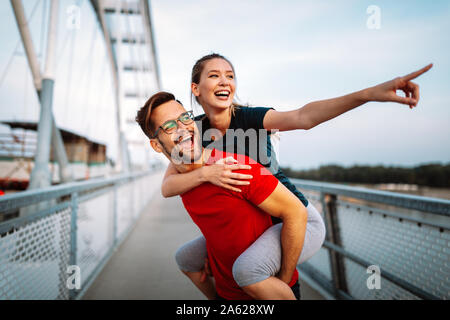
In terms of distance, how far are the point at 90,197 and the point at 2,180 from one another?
287cm

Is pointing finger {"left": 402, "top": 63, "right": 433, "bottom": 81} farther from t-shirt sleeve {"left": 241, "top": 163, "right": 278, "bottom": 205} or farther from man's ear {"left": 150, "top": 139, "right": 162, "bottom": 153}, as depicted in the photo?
man's ear {"left": 150, "top": 139, "right": 162, "bottom": 153}

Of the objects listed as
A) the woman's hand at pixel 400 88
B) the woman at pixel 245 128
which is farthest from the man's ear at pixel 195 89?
the woman's hand at pixel 400 88

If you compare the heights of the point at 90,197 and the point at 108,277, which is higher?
the point at 90,197

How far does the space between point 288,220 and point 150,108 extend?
2.53ft

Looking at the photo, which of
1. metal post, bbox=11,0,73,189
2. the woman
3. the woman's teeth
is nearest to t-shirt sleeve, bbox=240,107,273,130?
the woman

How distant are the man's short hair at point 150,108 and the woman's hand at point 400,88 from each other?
2.72 ft

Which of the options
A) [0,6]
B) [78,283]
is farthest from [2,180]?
[78,283]

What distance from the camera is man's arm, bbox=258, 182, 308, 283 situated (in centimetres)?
100

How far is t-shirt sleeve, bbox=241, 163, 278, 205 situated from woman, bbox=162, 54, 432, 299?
4 cm

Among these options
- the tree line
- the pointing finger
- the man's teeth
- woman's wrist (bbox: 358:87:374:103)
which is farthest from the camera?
the tree line

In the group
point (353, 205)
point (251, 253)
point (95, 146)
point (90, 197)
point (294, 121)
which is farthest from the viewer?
point (95, 146)
